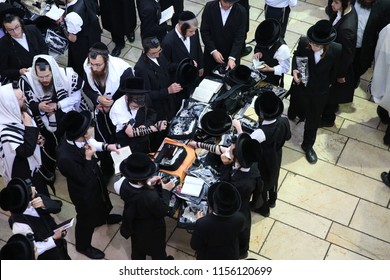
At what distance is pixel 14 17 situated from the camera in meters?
6.09

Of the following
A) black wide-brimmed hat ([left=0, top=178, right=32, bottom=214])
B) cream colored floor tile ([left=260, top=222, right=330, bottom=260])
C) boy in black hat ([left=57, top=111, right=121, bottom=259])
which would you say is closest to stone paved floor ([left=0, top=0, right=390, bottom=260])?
cream colored floor tile ([left=260, top=222, right=330, bottom=260])

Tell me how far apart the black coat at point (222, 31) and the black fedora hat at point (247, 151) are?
2.20m

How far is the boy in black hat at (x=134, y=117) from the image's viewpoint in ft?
18.5

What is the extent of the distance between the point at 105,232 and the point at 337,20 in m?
3.57

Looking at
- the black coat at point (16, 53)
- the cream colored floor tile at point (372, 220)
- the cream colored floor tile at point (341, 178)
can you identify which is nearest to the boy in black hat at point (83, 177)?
the black coat at point (16, 53)

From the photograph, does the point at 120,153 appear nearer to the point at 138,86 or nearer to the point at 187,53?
the point at 138,86

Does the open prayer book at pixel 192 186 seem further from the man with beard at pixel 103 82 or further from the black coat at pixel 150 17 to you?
the black coat at pixel 150 17

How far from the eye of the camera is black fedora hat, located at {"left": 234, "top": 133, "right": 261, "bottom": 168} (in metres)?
4.98

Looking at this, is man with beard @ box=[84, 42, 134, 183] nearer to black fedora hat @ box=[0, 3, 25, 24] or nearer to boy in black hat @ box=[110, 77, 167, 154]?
boy in black hat @ box=[110, 77, 167, 154]

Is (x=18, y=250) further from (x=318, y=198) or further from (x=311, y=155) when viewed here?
(x=311, y=155)

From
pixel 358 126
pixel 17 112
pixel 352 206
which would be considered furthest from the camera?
pixel 358 126

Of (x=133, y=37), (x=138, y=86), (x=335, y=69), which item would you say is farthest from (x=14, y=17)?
(x=335, y=69)

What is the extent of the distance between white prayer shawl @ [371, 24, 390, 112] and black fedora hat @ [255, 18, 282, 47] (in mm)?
1319

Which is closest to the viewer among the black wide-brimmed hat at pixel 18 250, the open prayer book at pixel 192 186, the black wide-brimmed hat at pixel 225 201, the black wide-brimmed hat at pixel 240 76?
the black wide-brimmed hat at pixel 18 250
